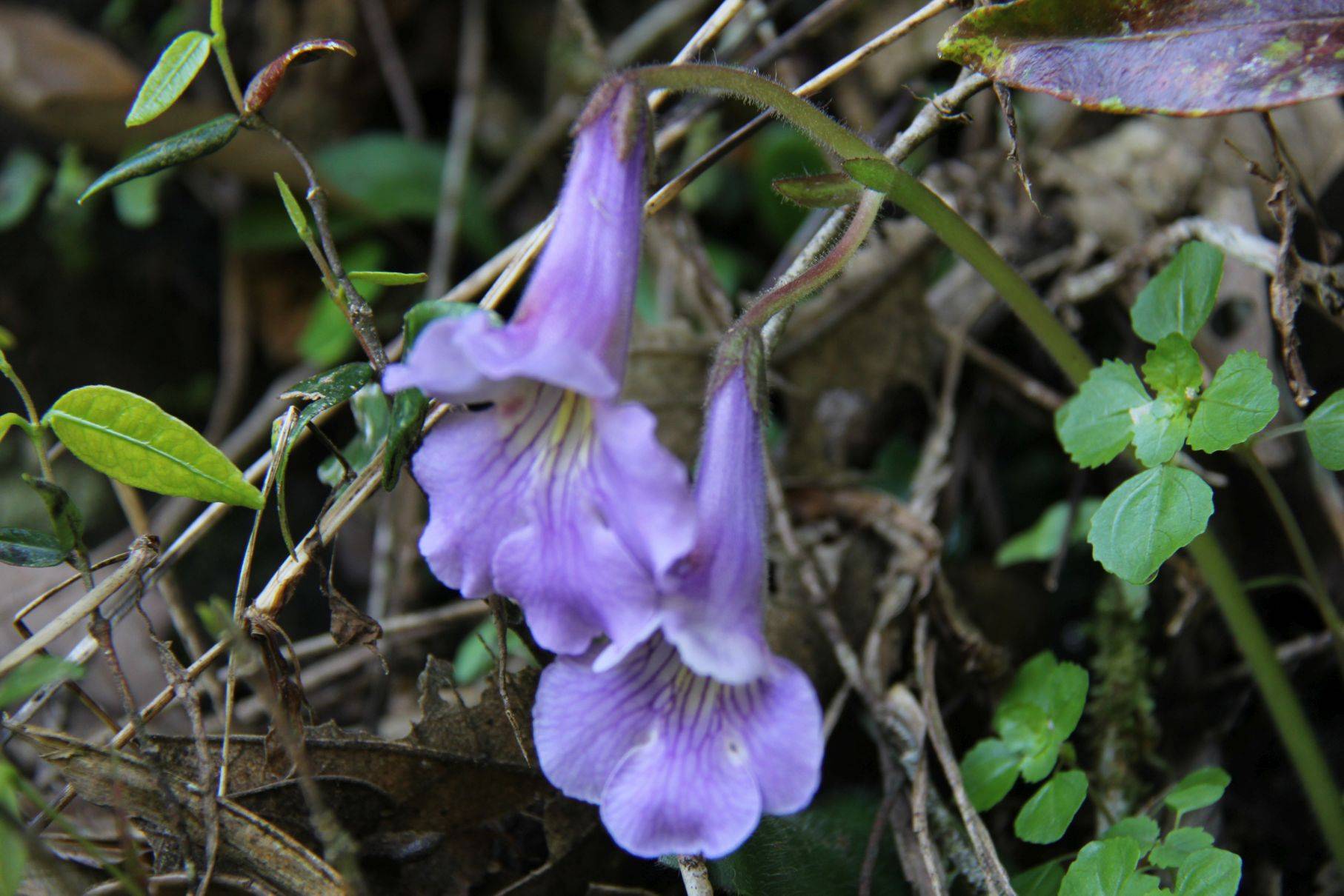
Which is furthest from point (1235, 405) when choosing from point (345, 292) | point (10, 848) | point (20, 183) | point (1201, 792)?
point (20, 183)

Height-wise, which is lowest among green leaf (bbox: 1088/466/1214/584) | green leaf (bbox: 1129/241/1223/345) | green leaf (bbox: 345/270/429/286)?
green leaf (bbox: 1088/466/1214/584)

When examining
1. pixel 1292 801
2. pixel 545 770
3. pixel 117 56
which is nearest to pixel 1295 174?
pixel 1292 801

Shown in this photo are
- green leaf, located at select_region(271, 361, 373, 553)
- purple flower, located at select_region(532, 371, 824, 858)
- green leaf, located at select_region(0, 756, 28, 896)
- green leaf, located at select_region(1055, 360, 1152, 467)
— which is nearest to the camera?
green leaf, located at select_region(0, 756, 28, 896)

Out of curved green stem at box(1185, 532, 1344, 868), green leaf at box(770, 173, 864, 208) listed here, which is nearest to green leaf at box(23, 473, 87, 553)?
green leaf at box(770, 173, 864, 208)

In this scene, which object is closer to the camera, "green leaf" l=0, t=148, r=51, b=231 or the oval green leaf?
the oval green leaf

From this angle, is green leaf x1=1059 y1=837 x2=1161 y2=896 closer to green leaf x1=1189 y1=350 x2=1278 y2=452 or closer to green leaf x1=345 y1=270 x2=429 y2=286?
green leaf x1=1189 y1=350 x2=1278 y2=452

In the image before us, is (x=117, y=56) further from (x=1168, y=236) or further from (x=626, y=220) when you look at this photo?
(x=1168, y=236)
